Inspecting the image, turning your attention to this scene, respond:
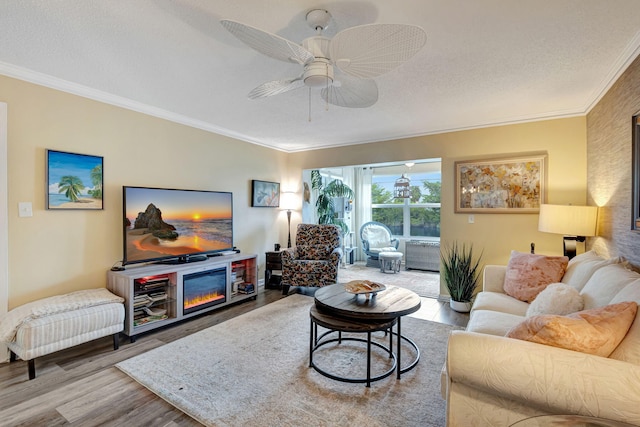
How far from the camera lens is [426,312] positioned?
372cm

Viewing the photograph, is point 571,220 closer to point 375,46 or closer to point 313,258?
point 375,46

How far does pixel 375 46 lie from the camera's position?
148 centimetres

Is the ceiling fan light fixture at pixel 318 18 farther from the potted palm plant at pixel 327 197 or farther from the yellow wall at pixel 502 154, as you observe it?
the potted palm plant at pixel 327 197

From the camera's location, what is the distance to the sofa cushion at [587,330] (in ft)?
3.96

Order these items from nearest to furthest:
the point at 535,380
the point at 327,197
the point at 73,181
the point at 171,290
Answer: the point at 535,380
the point at 73,181
the point at 171,290
the point at 327,197

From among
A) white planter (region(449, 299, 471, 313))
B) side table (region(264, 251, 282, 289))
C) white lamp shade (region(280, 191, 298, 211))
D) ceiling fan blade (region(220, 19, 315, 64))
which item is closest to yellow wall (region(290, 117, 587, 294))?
white planter (region(449, 299, 471, 313))

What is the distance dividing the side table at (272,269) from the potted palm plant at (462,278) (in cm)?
249

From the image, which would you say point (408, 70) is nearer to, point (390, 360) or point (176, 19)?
point (176, 19)

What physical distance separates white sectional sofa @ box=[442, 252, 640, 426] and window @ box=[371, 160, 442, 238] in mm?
5157

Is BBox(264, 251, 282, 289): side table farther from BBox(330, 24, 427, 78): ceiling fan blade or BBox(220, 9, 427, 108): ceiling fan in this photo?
BBox(330, 24, 427, 78): ceiling fan blade

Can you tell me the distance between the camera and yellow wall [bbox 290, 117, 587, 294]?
3.41 meters

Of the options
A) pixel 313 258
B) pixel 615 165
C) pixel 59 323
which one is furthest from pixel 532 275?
pixel 59 323

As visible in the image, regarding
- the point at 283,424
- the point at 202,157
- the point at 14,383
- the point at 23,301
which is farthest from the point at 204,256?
the point at 283,424

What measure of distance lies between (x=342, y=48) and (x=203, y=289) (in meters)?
3.11
